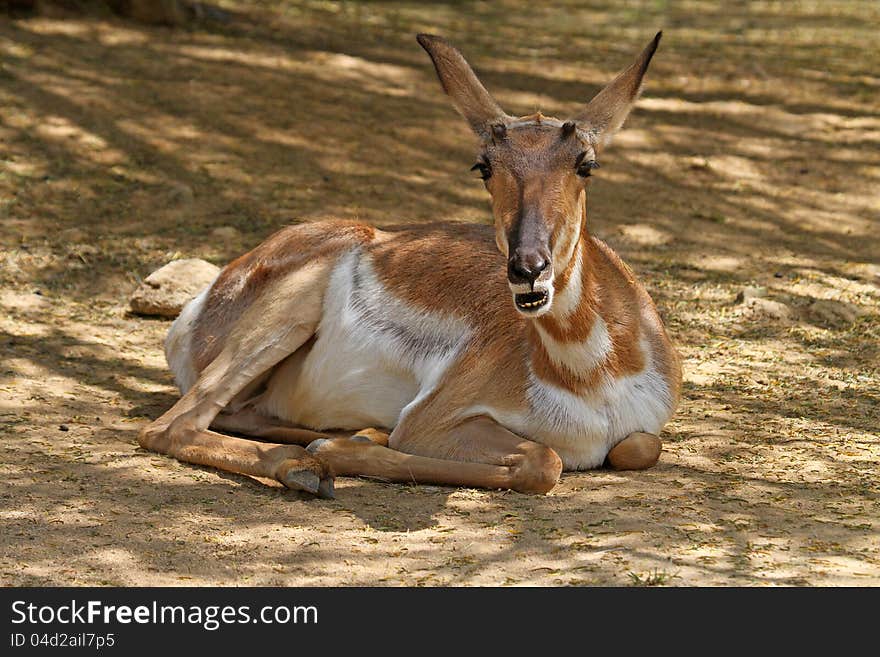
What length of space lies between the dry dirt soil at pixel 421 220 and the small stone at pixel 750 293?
0.31 feet

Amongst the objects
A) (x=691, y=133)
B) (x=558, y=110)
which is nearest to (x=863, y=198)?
(x=691, y=133)

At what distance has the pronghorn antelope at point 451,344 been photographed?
5594 mm

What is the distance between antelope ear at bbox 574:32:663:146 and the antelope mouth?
1021 millimetres

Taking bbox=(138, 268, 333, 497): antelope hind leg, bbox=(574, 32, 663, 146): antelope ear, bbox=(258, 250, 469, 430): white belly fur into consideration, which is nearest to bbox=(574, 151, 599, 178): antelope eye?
bbox=(574, 32, 663, 146): antelope ear

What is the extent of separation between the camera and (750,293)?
29.7 feet

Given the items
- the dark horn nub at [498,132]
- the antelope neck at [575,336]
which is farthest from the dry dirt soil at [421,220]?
the dark horn nub at [498,132]

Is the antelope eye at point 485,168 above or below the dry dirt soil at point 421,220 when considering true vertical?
above

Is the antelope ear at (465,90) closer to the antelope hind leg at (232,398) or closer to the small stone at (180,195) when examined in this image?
the antelope hind leg at (232,398)

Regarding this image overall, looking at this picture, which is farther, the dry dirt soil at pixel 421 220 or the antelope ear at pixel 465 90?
the antelope ear at pixel 465 90

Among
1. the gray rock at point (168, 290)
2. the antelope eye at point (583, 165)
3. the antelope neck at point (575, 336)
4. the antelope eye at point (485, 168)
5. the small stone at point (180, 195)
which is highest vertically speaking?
the antelope eye at point (583, 165)

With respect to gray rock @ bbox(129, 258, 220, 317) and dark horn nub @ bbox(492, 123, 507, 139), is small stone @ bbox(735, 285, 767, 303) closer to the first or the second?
gray rock @ bbox(129, 258, 220, 317)

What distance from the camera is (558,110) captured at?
12.0 m

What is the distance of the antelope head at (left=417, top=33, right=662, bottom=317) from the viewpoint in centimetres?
518

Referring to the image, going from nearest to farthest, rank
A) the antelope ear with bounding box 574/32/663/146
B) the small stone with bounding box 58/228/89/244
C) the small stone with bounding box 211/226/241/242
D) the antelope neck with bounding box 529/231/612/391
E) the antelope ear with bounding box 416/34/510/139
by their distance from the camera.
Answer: the antelope neck with bounding box 529/231/612/391 < the antelope ear with bounding box 574/32/663/146 < the antelope ear with bounding box 416/34/510/139 < the small stone with bounding box 58/228/89/244 < the small stone with bounding box 211/226/241/242
